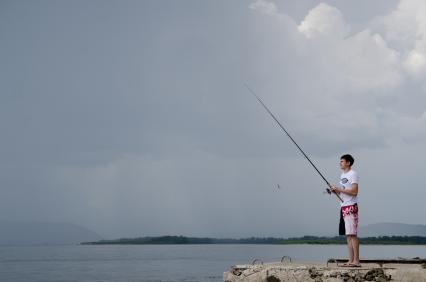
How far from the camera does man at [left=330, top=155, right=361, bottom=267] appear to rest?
8.20 meters

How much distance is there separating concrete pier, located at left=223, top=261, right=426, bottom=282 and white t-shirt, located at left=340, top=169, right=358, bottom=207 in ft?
3.14

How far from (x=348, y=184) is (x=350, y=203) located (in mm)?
288

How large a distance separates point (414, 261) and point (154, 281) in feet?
147

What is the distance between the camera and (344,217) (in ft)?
27.7

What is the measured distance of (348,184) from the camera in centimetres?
827

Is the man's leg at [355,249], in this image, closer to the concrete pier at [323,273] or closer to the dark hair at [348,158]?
the concrete pier at [323,273]

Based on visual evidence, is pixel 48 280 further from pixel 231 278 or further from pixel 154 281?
pixel 231 278

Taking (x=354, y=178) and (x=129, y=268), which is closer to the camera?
(x=354, y=178)

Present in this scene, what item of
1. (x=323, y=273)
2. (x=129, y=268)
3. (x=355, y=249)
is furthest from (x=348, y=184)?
(x=129, y=268)

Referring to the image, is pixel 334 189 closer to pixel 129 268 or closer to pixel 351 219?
pixel 351 219

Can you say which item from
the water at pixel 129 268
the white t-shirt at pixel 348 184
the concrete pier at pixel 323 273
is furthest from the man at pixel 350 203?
the water at pixel 129 268

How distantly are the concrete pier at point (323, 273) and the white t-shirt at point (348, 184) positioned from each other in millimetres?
956

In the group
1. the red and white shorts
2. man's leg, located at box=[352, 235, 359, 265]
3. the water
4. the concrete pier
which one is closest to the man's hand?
the red and white shorts

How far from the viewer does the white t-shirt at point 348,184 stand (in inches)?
325
